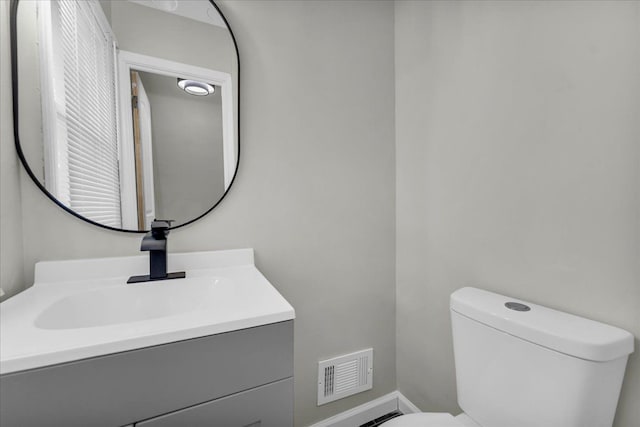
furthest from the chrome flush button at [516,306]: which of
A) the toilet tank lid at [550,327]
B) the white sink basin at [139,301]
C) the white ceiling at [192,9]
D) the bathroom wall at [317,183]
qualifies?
the white ceiling at [192,9]

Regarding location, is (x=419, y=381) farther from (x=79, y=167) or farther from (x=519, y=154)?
(x=79, y=167)

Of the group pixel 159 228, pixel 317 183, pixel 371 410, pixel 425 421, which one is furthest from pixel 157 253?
pixel 371 410

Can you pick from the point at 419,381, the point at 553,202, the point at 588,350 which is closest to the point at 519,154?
the point at 553,202

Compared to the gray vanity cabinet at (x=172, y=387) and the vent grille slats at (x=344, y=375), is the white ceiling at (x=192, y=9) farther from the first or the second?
the vent grille slats at (x=344, y=375)

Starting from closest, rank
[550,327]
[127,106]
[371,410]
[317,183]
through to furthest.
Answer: [550,327] < [127,106] < [317,183] < [371,410]

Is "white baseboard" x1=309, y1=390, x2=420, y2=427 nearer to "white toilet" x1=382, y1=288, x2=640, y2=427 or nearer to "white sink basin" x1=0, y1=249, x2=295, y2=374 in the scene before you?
"white toilet" x1=382, y1=288, x2=640, y2=427

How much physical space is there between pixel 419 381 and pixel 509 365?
70cm

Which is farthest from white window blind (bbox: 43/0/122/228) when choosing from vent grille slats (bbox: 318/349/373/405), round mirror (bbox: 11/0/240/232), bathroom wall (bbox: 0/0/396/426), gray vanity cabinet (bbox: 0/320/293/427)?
vent grille slats (bbox: 318/349/373/405)

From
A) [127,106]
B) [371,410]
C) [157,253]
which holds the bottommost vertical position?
[371,410]

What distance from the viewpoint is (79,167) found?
93 centimetres

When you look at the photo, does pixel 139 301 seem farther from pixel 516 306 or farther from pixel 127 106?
pixel 516 306

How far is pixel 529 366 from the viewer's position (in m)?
0.79

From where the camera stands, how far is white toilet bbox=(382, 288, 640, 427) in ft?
2.33

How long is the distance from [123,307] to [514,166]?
4.49ft
